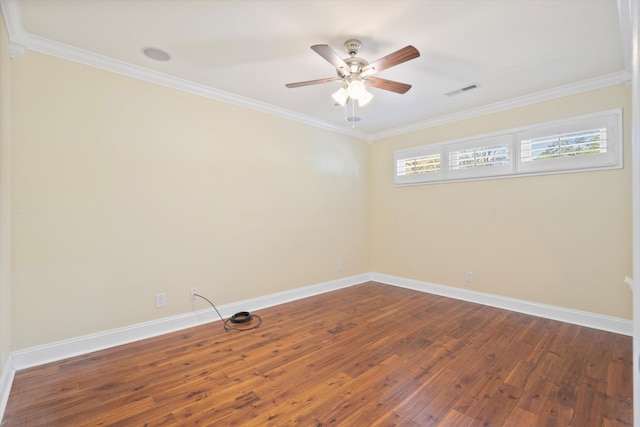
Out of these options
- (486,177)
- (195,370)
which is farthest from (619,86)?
(195,370)

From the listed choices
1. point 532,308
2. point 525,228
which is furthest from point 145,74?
point 532,308

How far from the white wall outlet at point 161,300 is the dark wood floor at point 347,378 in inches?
12.1

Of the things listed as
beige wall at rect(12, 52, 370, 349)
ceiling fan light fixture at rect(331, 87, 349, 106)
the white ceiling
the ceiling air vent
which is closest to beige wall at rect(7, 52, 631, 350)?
beige wall at rect(12, 52, 370, 349)

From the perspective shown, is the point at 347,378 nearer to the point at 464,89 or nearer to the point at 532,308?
the point at 532,308

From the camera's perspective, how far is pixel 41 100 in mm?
2277

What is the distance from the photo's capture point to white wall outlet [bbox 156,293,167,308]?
2813mm

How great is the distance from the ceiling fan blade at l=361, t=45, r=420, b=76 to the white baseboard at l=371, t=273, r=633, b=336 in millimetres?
3156

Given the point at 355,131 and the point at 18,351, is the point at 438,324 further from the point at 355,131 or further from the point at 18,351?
the point at 18,351

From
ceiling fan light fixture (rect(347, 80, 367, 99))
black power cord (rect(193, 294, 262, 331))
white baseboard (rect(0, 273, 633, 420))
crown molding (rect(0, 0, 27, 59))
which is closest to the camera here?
crown molding (rect(0, 0, 27, 59))

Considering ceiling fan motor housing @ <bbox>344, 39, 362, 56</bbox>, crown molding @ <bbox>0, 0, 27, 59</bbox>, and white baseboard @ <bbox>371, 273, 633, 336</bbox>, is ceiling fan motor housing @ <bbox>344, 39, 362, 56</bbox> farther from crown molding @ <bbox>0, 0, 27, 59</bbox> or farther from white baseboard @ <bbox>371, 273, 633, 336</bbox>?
white baseboard @ <bbox>371, 273, 633, 336</bbox>

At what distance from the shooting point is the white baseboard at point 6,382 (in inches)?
69.2

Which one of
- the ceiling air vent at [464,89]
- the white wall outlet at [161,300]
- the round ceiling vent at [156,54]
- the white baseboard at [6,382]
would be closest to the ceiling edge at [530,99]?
the ceiling air vent at [464,89]

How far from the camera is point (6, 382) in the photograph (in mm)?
A: 1897

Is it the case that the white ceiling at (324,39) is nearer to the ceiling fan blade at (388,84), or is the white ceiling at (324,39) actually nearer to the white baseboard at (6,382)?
the ceiling fan blade at (388,84)
